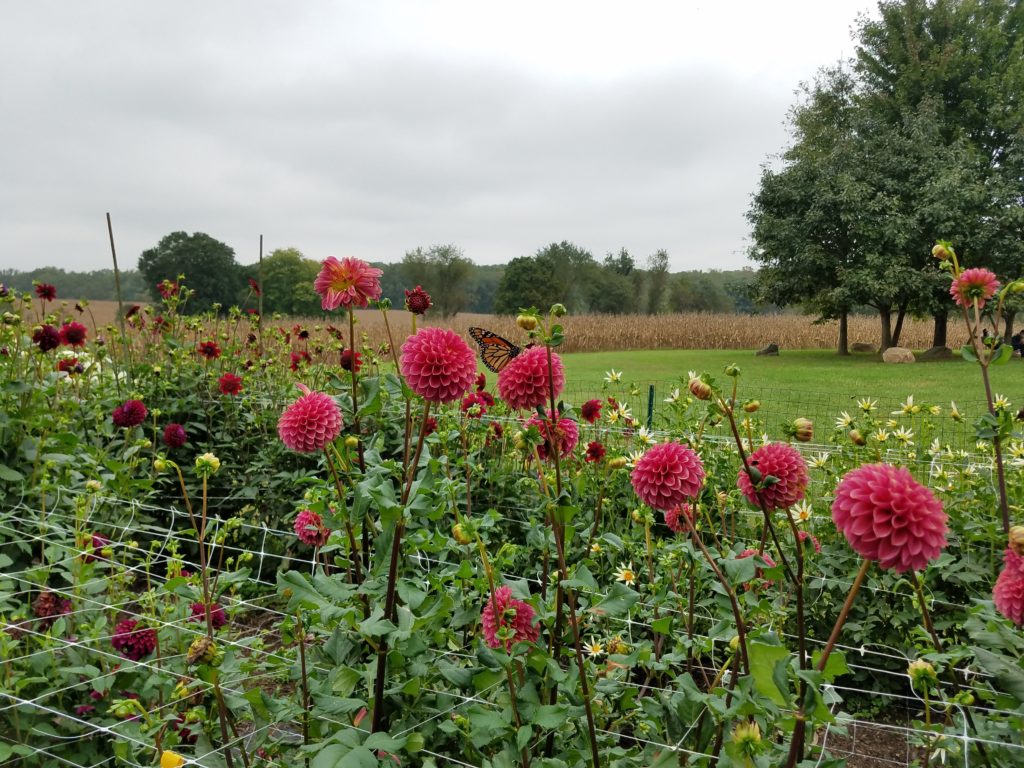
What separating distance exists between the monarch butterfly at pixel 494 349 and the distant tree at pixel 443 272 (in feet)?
147

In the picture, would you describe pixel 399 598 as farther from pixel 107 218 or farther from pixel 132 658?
pixel 107 218

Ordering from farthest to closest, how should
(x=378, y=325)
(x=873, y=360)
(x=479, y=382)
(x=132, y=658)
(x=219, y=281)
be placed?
(x=219, y=281) < (x=873, y=360) < (x=378, y=325) < (x=479, y=382) < (x=132, y=658)

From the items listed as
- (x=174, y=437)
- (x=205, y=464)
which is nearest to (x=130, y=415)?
(x=174, y=437)

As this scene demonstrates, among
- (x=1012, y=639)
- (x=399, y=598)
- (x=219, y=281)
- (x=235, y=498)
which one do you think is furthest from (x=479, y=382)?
(x=219, y=281)

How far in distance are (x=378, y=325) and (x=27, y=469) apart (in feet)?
43.1

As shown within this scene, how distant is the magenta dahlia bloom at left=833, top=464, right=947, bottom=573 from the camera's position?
938 millimetres

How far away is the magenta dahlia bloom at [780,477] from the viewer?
49.3 inches

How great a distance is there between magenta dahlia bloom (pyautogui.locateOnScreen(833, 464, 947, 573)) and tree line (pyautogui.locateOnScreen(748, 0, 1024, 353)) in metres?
18.4

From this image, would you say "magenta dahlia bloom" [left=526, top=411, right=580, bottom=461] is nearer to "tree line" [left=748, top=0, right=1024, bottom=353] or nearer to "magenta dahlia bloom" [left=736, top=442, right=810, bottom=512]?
"magenta dahlia bloom" [left=736, top=442, right=810, bottom=512]

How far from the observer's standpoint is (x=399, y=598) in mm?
1347

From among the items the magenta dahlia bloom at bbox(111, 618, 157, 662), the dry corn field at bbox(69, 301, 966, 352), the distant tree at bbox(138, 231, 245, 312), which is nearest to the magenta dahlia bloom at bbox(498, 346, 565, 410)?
the magenta dahlia bloom at bbox(111, 618, 157, 662)

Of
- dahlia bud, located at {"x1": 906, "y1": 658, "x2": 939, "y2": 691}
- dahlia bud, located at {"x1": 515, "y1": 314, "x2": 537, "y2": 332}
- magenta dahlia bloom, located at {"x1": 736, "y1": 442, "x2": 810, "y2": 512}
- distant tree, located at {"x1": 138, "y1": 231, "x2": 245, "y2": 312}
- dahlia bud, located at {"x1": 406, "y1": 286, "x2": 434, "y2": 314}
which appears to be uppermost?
distant tree, located at {"x1": 138, "y1": 231, "x2": 245, "y2": 312}

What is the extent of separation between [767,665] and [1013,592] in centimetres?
50

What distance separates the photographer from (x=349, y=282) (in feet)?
5.03
